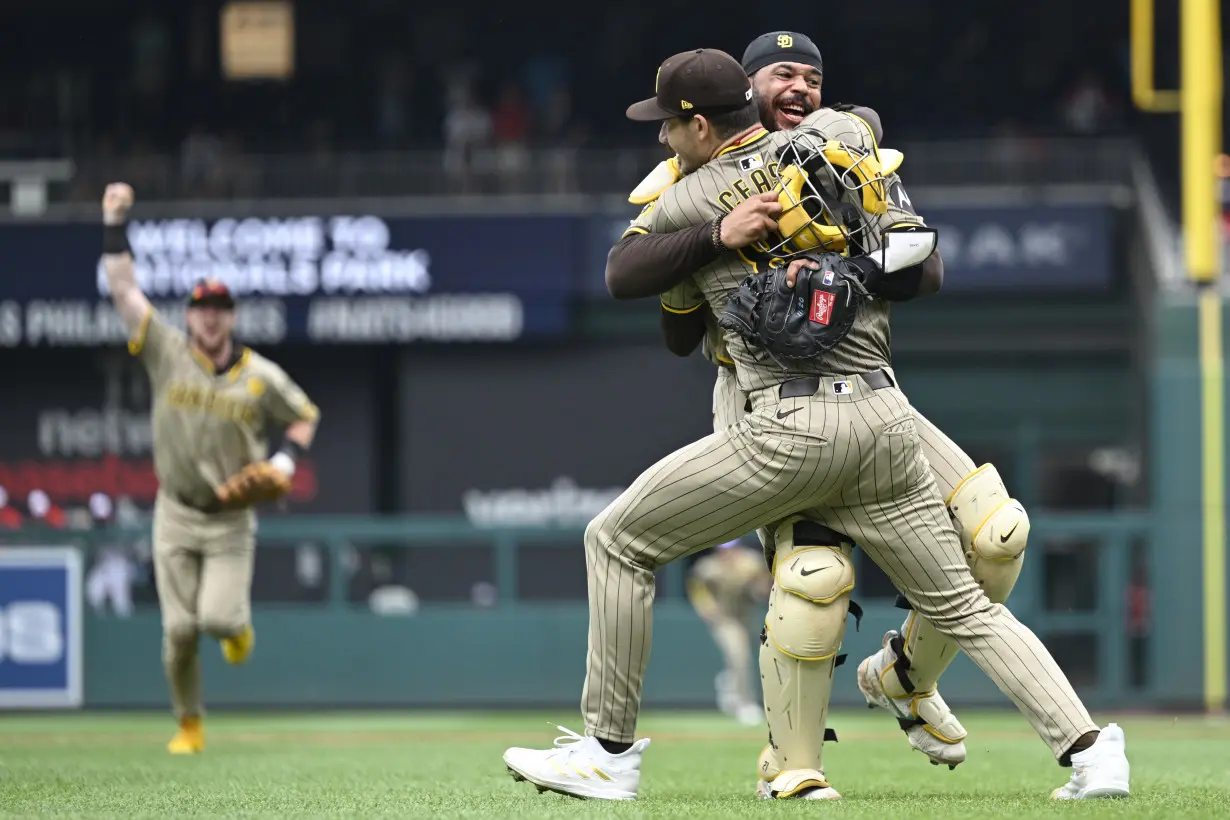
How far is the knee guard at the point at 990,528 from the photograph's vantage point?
5.26 meters

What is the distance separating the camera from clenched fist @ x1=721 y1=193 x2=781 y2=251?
485 centimetres

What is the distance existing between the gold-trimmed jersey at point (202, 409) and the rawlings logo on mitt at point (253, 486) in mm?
171

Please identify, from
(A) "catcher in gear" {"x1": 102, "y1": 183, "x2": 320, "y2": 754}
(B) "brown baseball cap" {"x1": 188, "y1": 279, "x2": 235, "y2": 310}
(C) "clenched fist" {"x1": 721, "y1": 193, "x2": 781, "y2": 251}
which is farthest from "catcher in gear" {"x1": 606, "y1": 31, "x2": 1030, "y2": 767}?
(B) "brown baseball cap" {"x1": 188, "y1": 279, "x2": 235, "y2": 310}

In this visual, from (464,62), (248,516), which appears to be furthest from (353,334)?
(248,516)

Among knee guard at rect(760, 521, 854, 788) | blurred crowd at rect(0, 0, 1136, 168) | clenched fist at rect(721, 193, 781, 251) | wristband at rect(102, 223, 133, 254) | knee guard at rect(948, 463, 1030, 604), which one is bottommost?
knee guard at rect(760, 521, 854, 788)

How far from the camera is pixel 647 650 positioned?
5098mm

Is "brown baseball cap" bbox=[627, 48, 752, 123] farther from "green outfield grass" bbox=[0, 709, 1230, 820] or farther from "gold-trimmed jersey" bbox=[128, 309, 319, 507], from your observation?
"gold-trimmed jersey" bbox=[128, 309, 319, 507]

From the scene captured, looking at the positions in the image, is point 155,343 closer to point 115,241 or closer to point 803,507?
point 115,241

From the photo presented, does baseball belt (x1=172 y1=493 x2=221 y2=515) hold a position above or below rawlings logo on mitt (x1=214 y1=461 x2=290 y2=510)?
below

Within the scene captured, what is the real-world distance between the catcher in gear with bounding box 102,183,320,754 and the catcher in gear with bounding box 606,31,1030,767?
13.4 feet

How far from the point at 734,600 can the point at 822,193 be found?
29.2 feet

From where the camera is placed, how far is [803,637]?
5.16 metres

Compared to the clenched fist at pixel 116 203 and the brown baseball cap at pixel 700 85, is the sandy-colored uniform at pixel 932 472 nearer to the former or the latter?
the brown baseball cap at pixel 700 85

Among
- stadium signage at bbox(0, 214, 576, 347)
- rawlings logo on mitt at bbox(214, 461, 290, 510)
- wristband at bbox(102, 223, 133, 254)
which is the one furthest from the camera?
stadium signage at bbox(0, 214, 576, 347)
